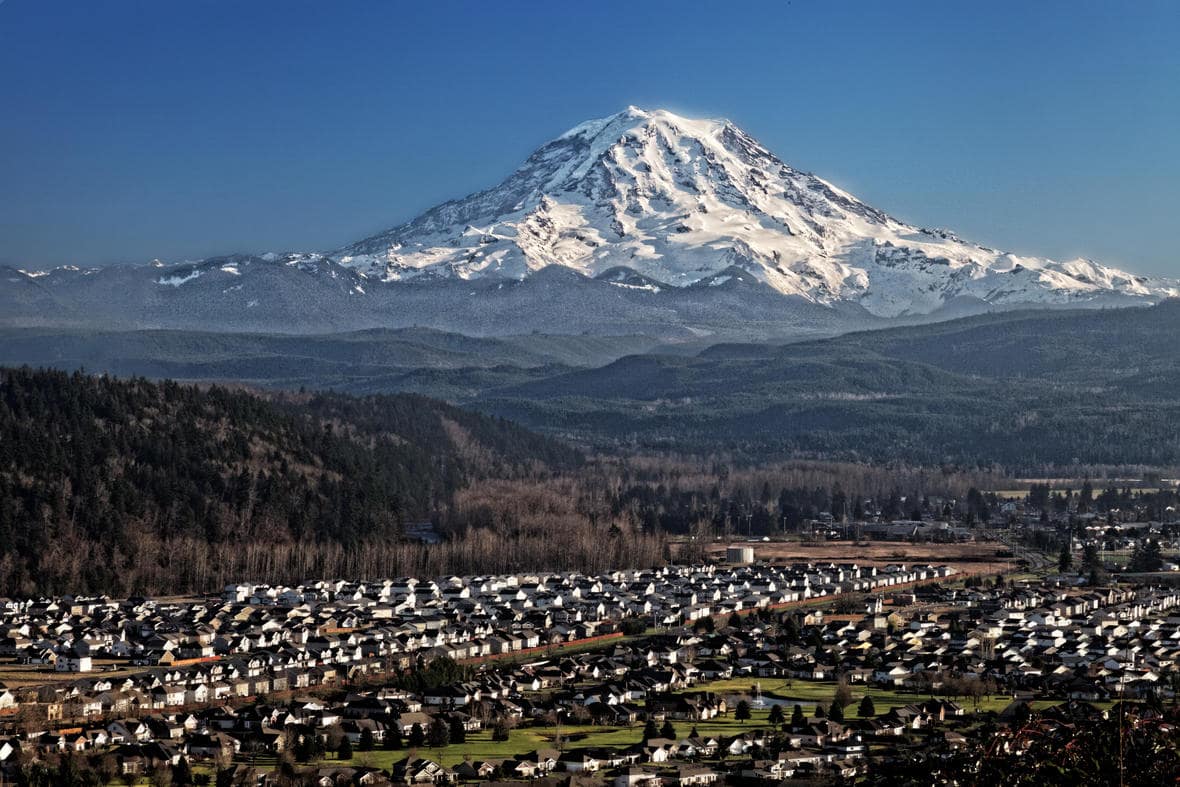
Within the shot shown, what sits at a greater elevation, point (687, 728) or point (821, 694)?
point (821, 694)

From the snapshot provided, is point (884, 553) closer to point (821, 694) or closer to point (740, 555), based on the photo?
point (740, 555)

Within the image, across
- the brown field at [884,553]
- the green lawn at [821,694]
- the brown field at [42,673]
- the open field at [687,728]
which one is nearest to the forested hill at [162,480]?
the brown field at [884,553]

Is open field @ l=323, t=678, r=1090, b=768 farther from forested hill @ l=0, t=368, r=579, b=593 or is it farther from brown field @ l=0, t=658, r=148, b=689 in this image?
forested hill @ l=0, t=368, r=579, b=593

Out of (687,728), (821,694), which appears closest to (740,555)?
(821,694)

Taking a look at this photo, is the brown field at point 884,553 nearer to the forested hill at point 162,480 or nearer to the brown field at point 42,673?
the forested hill at point 162,480

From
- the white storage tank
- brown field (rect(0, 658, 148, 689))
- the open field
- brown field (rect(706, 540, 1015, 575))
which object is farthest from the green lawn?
the white storage tank

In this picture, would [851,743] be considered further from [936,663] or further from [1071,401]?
[1071,401]
